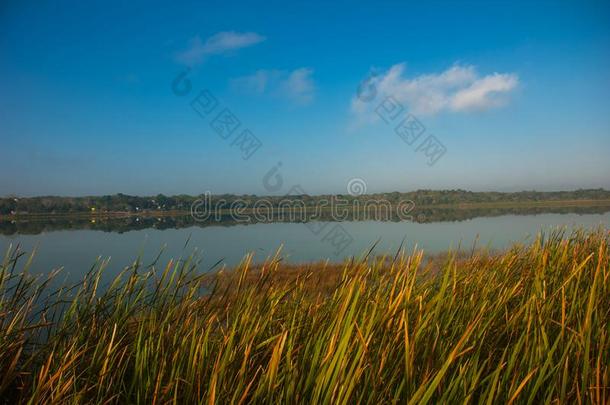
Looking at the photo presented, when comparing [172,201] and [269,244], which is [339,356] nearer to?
[269,244]

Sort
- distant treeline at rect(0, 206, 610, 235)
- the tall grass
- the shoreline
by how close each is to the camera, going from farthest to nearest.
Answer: the shoreline < distant treeline at rect(0, 206, 610, 235) < the tall grass

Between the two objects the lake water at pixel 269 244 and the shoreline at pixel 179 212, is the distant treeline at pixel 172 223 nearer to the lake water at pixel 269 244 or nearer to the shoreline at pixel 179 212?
the lake water at pixel 269 244

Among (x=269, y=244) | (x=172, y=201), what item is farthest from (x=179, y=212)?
(x=269, y=244)

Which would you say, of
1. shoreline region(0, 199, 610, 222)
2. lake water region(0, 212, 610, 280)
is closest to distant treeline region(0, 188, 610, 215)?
shoreline region(0, 199, 610, 222)

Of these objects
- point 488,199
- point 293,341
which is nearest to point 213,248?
point 293,341

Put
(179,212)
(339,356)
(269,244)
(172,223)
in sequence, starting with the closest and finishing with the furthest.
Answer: (339,356)
(269,244)
(172,223)
(179,212)

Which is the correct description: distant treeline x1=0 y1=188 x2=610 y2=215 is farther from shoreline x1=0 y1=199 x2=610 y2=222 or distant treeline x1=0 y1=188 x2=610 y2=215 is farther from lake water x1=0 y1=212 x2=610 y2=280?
lake water x1=0 y1=212 x2=610 y2=280

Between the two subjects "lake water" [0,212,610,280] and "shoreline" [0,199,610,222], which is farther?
"shoreline" [0,199,610,222]

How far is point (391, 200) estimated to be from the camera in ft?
426

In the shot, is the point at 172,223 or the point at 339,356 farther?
the point at 172,223

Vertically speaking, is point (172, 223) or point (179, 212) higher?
point (179, 212)

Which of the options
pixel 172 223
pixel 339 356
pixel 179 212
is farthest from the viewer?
pixel 179 212

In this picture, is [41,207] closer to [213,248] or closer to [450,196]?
[213,248]

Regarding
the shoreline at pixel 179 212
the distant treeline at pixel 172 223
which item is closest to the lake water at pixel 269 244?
the distant treeline at pixel 172 223
